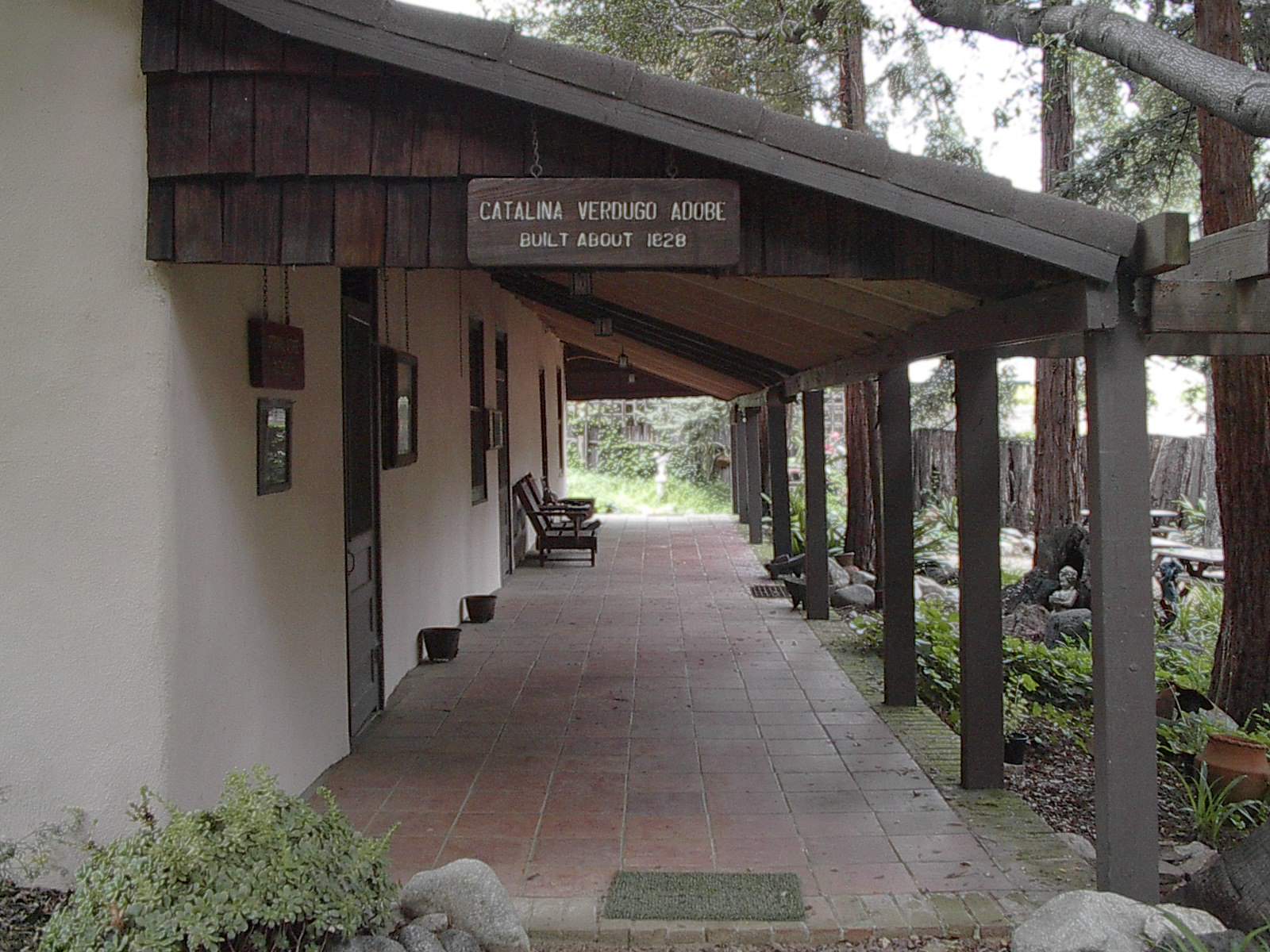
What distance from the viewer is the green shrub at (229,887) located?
2.87 metres

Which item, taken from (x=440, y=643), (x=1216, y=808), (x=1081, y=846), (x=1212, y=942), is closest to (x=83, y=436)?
(x=1212, y=942)

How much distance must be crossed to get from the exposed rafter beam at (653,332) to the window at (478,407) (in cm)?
63

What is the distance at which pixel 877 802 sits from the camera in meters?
4.84

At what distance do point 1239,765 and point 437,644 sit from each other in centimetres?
496

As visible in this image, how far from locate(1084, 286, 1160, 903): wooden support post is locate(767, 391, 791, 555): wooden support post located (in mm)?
7774

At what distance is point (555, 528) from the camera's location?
1333cm

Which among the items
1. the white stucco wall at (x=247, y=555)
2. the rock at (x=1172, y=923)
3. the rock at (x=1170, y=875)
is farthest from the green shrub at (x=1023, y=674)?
the white stucco wall at (x=247, y=555)

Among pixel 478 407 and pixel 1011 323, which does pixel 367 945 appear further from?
pixel 478 407

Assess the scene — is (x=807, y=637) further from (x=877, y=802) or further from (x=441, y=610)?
(x=877, y=802)

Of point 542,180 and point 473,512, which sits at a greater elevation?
point 542,180

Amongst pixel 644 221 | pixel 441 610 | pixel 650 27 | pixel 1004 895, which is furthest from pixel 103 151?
pixel 650 27

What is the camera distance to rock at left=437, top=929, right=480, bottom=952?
3248 millimetres

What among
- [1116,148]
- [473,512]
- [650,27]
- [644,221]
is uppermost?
[650,27]

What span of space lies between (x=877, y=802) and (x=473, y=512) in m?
5.63
